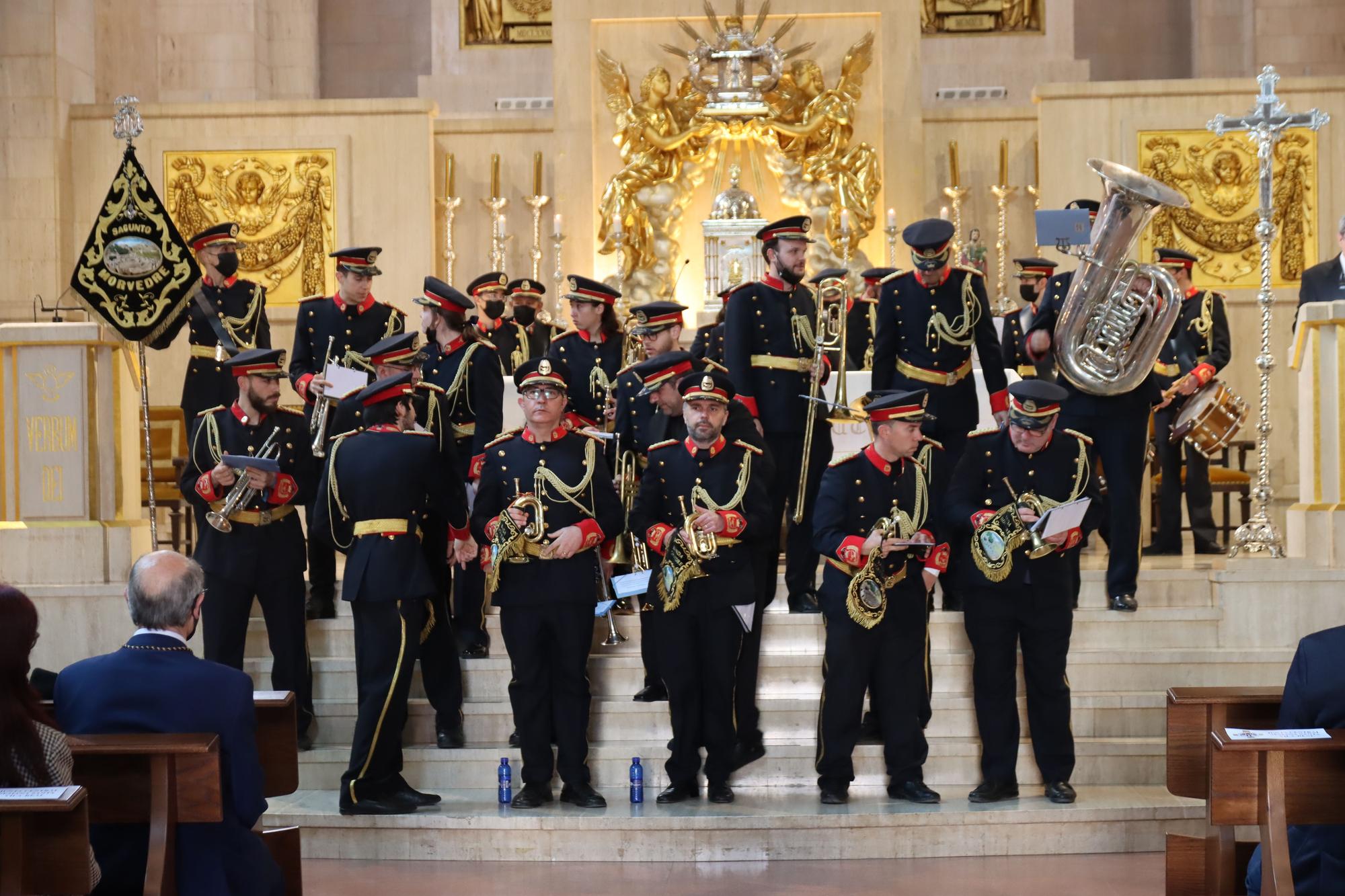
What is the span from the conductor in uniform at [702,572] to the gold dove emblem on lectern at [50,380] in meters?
2.99

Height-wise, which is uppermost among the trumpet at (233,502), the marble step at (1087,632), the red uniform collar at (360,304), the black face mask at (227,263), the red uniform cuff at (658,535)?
the black face mask at (227,263)

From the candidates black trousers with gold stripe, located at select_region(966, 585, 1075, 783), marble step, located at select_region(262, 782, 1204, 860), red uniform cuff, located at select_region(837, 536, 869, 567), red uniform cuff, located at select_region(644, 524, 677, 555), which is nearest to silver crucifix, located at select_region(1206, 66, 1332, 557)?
black trousers with gold stripe, located at select_region(966, 585, 1075, 783)

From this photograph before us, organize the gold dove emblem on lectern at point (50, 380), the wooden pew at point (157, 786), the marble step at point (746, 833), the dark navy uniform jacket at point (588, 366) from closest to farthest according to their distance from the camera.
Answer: the wooden pew at point (157, 786)
the marble step at point (746, 833)
the gold dove emblem on lectern at point (50, 380)
the dark navy uniform jacket at point (588, 366)

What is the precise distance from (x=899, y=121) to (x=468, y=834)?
7928mm

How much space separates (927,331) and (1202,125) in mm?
5957

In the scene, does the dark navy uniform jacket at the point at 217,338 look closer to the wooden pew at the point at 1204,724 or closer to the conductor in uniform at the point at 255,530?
the conductor in uniform at the point at 255,530

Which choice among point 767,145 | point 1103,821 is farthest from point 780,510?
point 767,145

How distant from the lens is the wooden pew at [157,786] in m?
4.31

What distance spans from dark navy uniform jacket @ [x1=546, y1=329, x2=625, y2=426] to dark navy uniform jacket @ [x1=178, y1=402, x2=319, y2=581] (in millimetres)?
1386

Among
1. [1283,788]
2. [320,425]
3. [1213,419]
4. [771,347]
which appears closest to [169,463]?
[320,425]

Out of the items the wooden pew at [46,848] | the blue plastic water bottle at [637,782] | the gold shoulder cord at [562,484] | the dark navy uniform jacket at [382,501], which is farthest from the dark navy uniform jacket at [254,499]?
the wooden pew at [46,848]

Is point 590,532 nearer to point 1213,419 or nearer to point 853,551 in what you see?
point 853,551

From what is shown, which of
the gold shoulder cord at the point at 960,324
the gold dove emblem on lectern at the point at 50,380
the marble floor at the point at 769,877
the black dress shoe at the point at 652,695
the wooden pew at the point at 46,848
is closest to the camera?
the wooden pew at the point at 46,848

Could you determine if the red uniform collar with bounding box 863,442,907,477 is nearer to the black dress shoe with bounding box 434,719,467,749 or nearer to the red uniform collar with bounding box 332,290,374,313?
the black dress shoe with bounding box 434,719,467,749
